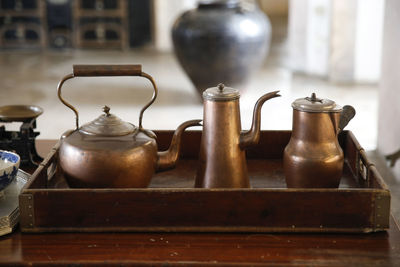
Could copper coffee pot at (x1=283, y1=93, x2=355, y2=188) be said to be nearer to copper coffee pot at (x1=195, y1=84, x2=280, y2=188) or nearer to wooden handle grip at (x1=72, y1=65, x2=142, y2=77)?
copper coffee pot at (x1=195, y1=84, x2=280, y2=188)

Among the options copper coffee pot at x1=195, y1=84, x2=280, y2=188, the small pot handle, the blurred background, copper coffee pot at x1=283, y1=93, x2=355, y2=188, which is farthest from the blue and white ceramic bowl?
the blurred background

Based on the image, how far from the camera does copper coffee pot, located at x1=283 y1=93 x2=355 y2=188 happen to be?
1.36 metres

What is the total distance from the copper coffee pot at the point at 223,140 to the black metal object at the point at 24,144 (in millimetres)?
574

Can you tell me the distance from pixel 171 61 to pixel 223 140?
15.8ft

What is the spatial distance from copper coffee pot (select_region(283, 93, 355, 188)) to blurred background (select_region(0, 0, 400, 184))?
179 centimetres

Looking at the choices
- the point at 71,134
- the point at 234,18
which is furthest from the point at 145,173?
the point at 234,18

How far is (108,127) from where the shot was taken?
136 cm

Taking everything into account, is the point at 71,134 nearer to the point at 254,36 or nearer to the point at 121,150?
the point at 121,150

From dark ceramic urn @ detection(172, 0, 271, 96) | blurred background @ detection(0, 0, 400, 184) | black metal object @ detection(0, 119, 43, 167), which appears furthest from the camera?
dark ceramic urn @ detection(172, 0, 271, 96)

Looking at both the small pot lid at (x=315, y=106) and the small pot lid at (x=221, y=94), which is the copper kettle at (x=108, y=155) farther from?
the small pot lid at (x=315, y=106)

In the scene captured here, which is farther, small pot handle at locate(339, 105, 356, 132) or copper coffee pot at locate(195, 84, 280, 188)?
small pot handle at locate(339, 105, 356, 132)

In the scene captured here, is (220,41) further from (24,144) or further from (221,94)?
(221,94)

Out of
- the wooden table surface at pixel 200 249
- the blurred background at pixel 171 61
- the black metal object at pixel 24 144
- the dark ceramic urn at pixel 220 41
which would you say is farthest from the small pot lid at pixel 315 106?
the dark ceramic urn at pixel 220 41

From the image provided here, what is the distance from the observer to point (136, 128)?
140cm
